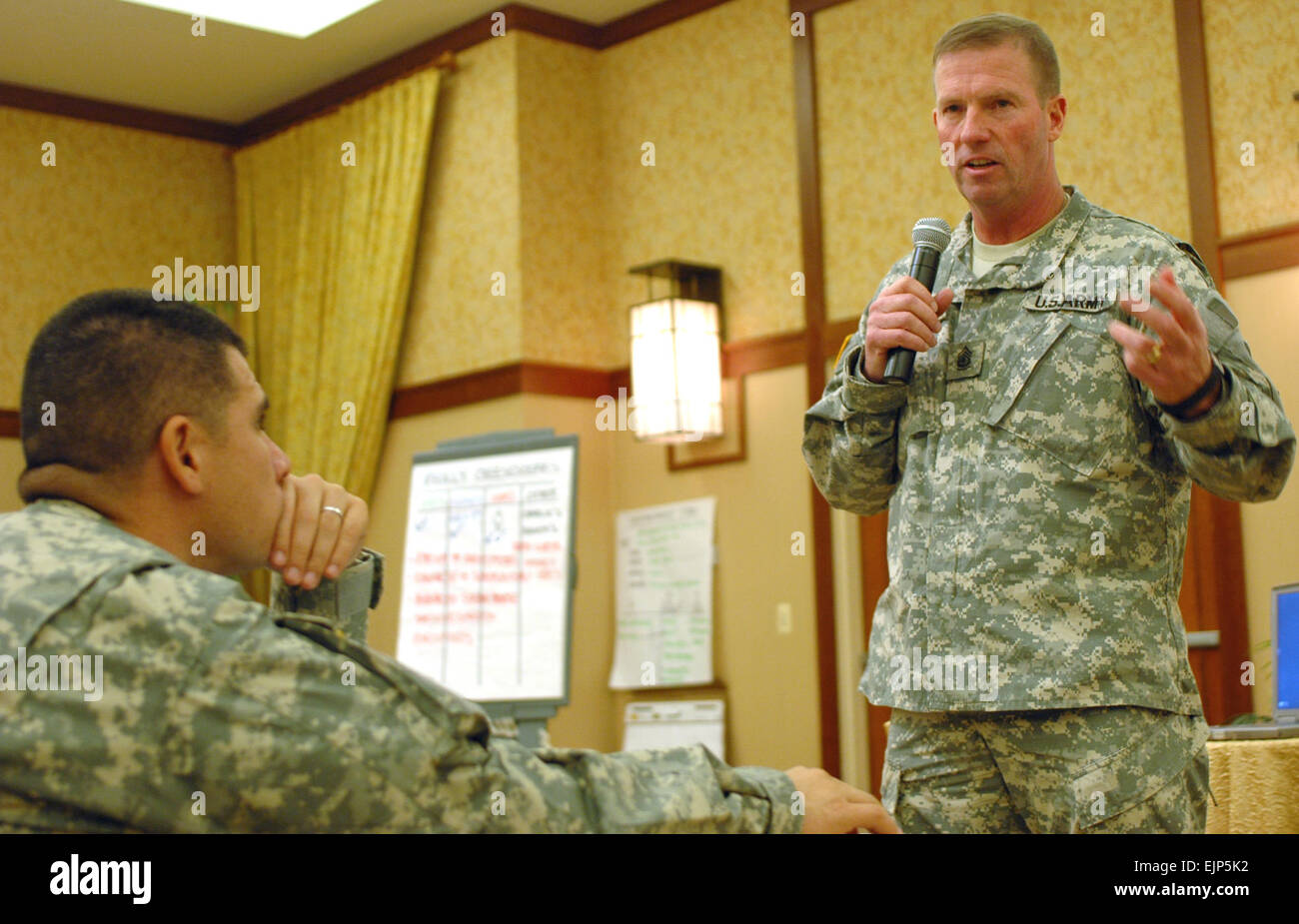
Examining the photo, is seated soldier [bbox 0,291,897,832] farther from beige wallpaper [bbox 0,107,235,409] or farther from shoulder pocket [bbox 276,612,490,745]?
beige wallpaper [bbox 0,107,235,409]

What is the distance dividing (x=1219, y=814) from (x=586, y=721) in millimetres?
2863

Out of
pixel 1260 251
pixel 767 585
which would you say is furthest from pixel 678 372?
pixel 1260 251

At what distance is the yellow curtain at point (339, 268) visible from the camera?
5930 millimetres

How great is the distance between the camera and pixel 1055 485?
71.1 inches

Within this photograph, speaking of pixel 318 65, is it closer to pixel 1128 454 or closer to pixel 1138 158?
pixel 1138 158

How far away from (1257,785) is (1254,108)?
196cm

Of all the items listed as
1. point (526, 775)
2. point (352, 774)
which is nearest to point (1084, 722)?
point (526, 775)

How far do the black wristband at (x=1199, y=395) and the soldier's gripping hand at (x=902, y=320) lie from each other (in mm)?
315

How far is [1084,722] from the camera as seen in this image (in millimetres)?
1741

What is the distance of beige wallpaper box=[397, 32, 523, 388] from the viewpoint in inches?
219

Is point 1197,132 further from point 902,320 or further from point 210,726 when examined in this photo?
point 210,726

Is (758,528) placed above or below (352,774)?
above

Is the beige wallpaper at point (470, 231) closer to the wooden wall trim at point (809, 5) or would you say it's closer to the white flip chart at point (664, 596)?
the white flip chart at point (664, 596)

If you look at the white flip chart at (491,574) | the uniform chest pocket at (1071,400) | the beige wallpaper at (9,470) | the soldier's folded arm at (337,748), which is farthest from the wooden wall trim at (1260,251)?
the beige wallpaper at (9,470)
